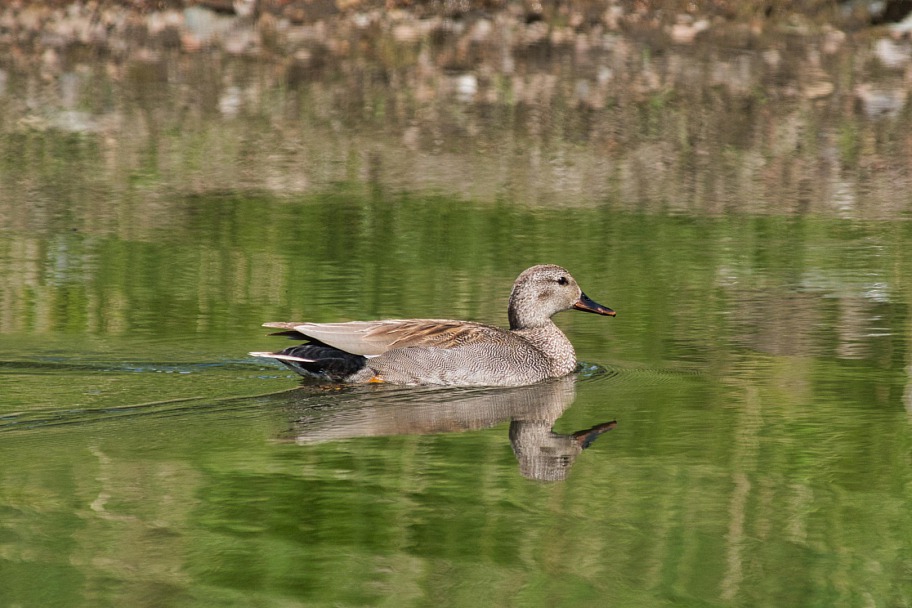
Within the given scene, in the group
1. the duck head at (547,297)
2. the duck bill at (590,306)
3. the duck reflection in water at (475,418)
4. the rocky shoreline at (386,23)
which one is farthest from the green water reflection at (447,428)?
the rocky shoreline at (386,23)

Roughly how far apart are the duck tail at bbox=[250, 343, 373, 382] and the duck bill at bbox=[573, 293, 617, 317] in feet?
5.19

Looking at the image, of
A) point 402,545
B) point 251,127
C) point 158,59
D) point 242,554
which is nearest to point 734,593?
point 402,545

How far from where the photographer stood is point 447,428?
27.6 ft

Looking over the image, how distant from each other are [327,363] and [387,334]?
0.37 m

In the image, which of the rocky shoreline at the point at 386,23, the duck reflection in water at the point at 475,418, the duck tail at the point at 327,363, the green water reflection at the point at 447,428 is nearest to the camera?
the green water reflection at the point at 447,428

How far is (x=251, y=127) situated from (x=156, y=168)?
3.40 meters

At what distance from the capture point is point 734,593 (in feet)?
19.3

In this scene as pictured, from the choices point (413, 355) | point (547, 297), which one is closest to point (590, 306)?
point (547, 297)

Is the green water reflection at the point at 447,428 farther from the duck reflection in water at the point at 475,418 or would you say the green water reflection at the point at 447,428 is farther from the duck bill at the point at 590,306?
the duck bill at the point at 590,306

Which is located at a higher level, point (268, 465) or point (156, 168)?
point (156, 168)

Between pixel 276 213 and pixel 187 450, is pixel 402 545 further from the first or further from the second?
pixel 276 213

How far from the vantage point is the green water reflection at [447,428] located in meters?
6.09

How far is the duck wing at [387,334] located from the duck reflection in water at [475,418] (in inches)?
9.9

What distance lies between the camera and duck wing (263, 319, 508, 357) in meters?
9.46
